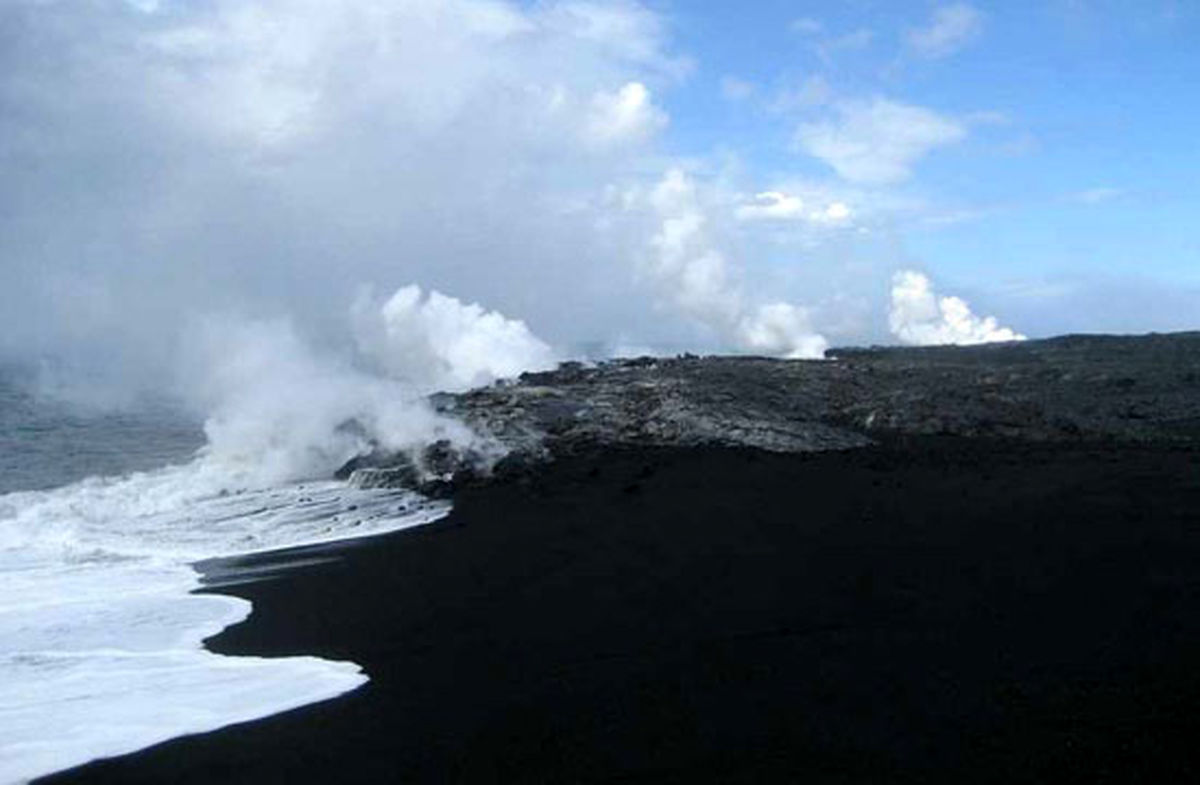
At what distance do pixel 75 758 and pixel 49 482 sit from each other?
23.1m

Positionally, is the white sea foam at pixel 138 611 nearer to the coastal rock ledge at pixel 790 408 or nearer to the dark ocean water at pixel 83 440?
the coastal rock ledge at pixel 790 408

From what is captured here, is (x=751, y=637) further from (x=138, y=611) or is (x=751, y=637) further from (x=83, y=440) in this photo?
(x=83, y=440)

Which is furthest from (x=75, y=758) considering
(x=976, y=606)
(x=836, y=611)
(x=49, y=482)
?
(x=49, y=482)

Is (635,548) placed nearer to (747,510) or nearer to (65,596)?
(747,510)

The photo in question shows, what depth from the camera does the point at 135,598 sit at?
1516cm

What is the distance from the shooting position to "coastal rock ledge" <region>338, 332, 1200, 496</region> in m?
25.5

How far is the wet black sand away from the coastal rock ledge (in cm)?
424

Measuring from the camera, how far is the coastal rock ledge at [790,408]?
2553 cm

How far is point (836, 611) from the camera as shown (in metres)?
13.0

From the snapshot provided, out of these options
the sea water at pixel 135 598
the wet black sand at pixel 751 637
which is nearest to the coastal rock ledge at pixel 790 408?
the sea water at pixel 135 598

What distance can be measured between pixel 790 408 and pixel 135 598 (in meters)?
20.0

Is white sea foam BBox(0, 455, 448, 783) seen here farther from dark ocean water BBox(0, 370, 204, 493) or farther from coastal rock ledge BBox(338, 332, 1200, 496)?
dark ocean water BBox(0, 370, 204, 493)

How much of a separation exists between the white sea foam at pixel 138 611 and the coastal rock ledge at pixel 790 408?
9.62 feet

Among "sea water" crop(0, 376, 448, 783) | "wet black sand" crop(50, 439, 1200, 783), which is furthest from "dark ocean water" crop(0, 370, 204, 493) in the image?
"wet black sand" crop(50, 439, 1200, 783)
